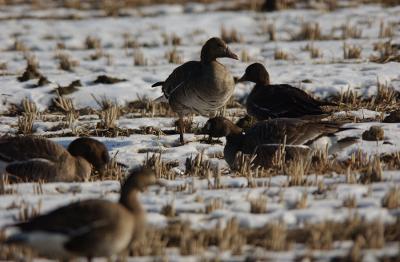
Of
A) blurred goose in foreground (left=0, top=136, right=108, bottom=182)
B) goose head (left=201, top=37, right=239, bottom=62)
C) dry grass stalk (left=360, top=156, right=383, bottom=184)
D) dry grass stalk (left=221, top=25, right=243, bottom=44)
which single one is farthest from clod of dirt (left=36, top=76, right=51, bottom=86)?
dry grass stalk (left=360, top=156, right=383, bottom=184)

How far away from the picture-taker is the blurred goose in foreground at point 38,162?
820 centimetres

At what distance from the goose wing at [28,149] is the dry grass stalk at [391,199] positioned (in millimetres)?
3596

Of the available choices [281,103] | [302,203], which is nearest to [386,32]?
[281,103]

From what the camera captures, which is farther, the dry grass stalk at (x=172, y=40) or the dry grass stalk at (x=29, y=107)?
the dry grass stalk at (x=172, y=40)

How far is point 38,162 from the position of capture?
8.20 m

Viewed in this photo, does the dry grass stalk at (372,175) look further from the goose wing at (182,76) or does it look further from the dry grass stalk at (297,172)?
the goose wing at (182,76)

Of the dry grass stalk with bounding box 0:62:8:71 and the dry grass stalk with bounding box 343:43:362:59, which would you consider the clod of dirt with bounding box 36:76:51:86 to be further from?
the dry grass stalk with bounding box 343:43:362:59

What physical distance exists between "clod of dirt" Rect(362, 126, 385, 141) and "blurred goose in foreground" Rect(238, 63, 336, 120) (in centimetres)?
65

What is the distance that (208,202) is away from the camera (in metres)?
7.20

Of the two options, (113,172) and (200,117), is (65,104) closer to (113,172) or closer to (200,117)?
(200,117)

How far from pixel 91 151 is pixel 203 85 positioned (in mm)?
2847

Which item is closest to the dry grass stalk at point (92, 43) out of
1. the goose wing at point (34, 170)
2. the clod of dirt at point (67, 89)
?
the clod of dirt at point (67, 89)

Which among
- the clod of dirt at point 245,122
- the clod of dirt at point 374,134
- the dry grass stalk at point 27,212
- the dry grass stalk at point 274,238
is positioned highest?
the dry grass stalk at point 27,212

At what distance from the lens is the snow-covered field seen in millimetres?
6688
